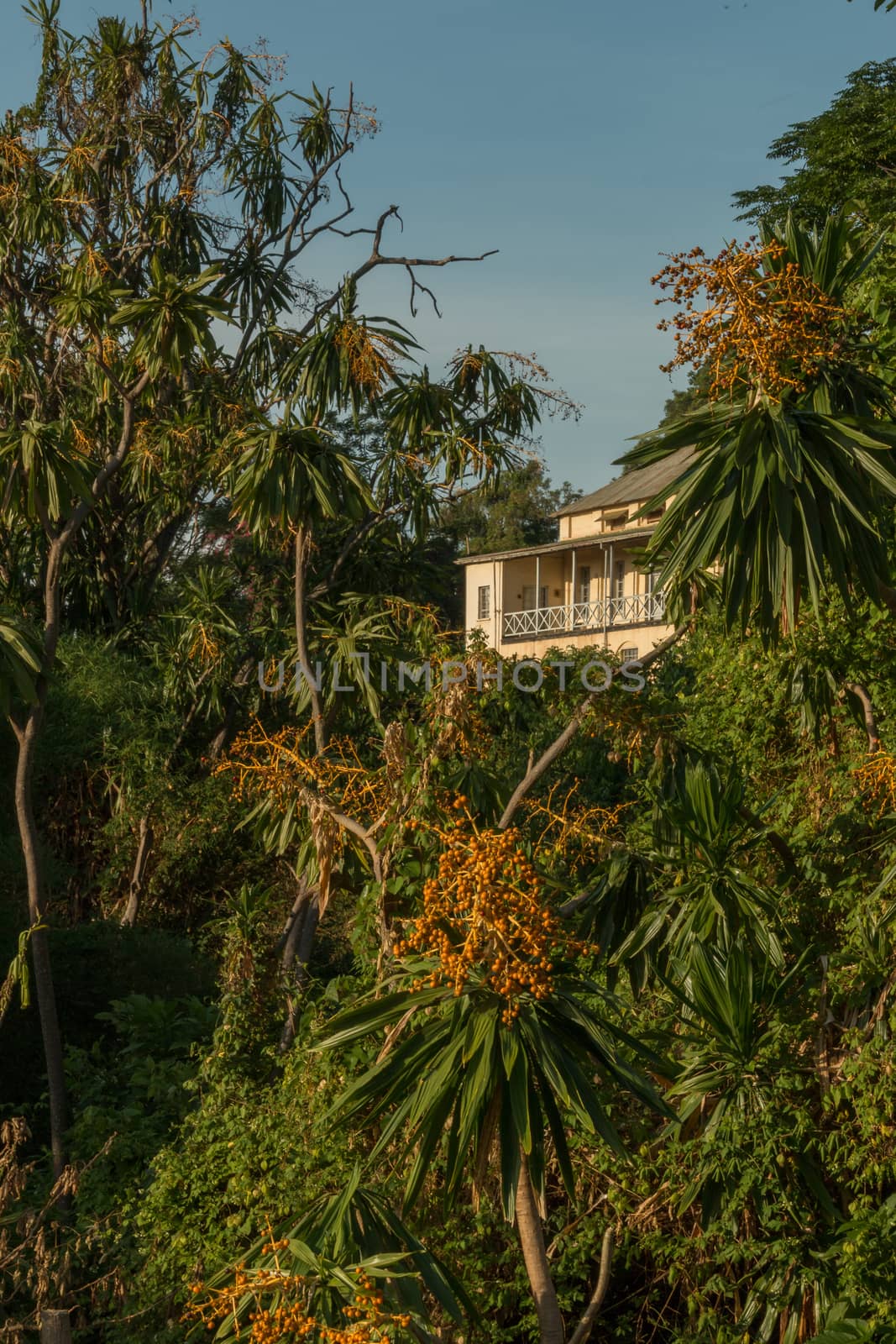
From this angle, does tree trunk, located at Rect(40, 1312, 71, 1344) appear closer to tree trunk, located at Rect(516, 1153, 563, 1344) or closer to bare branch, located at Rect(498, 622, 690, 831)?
tree trunk, located at Rect(516, 1153, 563, 1344)

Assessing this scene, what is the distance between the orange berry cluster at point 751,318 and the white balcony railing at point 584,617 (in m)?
15.9

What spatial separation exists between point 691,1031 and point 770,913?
0.79 m

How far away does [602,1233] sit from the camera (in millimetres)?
5332

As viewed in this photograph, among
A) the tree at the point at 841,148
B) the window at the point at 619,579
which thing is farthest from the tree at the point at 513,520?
the tree at the point at 841,148

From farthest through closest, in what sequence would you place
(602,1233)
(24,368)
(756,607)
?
(24,368)
(602,1233)
(756,607)

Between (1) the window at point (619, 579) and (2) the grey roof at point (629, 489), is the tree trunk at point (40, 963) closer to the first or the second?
(2) the grey roof at point (629, 489)

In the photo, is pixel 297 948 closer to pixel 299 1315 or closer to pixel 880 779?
pixel 880 779

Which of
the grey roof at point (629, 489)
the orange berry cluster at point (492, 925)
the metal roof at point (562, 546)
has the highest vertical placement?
the grey roof at point (629, 489)

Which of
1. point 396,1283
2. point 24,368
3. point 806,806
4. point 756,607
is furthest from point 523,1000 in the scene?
point 24,368

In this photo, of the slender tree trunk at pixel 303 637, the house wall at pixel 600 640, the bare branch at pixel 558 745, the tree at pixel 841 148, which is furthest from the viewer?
the house wall at pixel 600 640

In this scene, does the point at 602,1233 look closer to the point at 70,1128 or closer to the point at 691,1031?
the point at 691,1031

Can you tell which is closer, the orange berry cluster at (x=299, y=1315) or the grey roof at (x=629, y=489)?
the orange berry cluster at (x=299, y=1315)

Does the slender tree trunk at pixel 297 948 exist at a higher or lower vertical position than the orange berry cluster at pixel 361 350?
lower

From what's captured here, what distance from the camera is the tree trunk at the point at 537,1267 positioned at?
4.10 m
